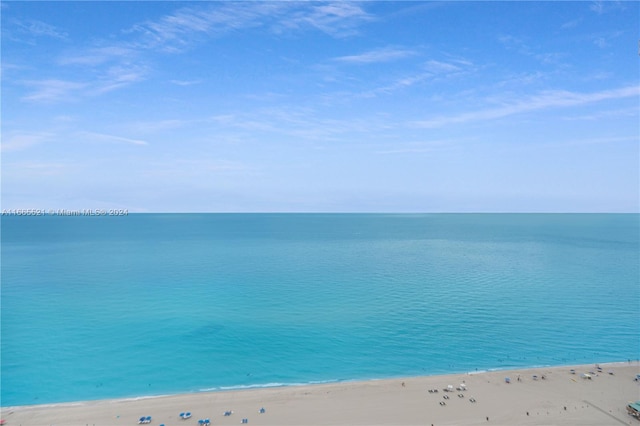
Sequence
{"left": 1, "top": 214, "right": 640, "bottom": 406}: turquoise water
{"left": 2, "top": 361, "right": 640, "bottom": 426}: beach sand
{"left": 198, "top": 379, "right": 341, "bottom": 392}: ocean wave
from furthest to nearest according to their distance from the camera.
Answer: {"left": 1, "top": 214, "right": 640, "bottom": 406}: turquoise water < {"left": 198, "top": 379, "right": 341, "bottom": 392}: ocean wave < {"left": 2, "top": 361, "right": 640, "bottom": 426}: beach sand

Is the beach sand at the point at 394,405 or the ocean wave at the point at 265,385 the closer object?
the beach sand at the point at 394,405

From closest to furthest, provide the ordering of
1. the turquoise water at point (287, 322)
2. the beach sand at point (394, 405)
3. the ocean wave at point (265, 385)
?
the beach sand at point (394, 405)
the ocean wave at point (265, 385)
the turquoise water at point (287, 322)

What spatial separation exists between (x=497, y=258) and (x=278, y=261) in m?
65.1

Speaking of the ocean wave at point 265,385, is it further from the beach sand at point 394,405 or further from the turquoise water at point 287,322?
the beach sand at point 394,405

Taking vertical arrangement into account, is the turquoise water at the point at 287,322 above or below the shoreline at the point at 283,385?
above

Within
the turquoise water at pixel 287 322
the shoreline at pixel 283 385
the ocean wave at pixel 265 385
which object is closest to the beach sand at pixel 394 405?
the shoreline at pixel 283 385

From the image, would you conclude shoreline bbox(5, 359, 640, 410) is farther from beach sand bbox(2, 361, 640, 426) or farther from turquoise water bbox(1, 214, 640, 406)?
turquoise water bbox(1, 214, 640, 406)

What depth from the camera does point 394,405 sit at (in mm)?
36312

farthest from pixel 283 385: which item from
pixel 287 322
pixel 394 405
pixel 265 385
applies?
pixel 287 322

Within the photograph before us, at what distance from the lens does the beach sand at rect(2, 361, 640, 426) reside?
3400 centimetres

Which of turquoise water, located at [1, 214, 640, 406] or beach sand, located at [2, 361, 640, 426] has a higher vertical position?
turquoise water, located at [1, 214, 640, 406]

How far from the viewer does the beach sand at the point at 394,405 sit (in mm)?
34000

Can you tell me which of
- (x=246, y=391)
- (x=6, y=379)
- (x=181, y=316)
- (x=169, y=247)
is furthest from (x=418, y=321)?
(x=169, y=247)

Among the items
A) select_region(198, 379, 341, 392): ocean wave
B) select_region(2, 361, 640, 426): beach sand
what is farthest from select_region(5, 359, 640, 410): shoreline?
select_region(2, 361, 640, 426): beach sand
